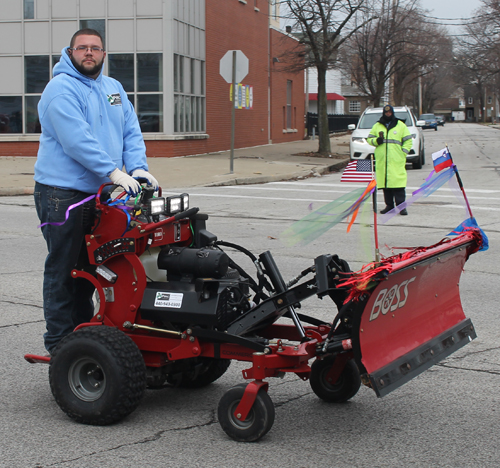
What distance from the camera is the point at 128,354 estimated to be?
355 cm

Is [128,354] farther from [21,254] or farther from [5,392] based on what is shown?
[21,254]

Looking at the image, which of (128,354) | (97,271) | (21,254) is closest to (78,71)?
(97,271)

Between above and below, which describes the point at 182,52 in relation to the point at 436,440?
above

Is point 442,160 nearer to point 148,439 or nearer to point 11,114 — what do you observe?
point 148,439

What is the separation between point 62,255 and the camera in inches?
155

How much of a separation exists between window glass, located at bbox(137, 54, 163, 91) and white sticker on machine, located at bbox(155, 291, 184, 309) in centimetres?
2077

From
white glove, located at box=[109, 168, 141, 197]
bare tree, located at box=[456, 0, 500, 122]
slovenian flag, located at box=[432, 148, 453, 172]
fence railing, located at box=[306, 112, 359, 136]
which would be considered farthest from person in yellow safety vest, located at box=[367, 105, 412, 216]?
fence railing, located at box=[306, 112, 359, 136]

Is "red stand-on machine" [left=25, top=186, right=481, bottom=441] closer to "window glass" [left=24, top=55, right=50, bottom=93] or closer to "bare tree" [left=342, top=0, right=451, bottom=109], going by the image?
"window glass" [left=24, top=55, right=50, bottom=93]

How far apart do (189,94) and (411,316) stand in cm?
2258

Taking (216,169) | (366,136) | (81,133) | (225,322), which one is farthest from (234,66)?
(225,322)

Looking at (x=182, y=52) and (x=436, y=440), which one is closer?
(x=436, y=440)

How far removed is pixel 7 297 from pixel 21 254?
2.10m

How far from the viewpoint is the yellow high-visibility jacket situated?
38.9ft

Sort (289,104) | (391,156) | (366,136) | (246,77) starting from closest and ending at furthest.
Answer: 1. (391,156)
2. (366,136)
3. (246,77)
4. (289,104)
